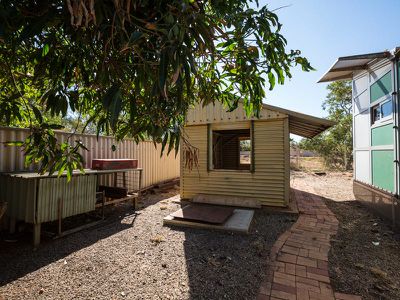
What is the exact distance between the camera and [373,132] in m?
5.88

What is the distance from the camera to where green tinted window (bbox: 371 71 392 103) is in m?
4.93

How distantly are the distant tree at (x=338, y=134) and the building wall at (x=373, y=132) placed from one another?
11.1m

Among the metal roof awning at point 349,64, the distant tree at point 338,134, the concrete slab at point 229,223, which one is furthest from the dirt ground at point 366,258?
the distant tree at point 338,134

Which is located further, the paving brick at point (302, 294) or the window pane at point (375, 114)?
the window pane at point (375, 114)

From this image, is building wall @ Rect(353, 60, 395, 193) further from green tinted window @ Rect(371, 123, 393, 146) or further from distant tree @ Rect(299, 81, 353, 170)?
distant tree @ Rect(299, 81, 353, 170)

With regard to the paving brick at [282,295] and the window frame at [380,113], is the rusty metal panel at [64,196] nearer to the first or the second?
the paving brick at [282,295]

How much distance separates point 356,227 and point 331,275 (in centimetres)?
254

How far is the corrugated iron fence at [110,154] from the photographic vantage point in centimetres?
398

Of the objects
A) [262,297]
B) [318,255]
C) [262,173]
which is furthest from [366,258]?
[262,173]

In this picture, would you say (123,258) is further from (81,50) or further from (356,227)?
(356,227)

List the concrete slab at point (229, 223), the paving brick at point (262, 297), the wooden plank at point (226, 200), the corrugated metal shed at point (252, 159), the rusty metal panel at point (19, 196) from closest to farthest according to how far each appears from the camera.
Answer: the paving brick at point (262, 297), the rusty metal panel at point (19, 196), the concrete slab at point (229, 223), the corrugated metal shed at point (252, 159), the wooden plank at point (226, 200)

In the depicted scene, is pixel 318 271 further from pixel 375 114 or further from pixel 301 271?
pixel 375 114

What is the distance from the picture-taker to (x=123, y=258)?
3.13m

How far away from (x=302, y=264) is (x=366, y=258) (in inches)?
44.1
